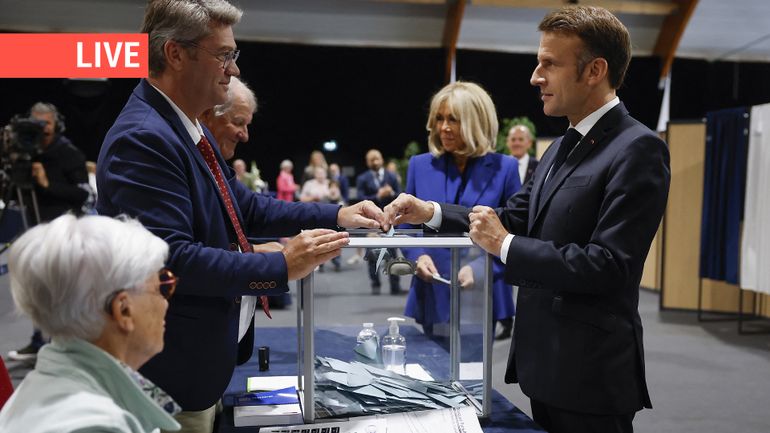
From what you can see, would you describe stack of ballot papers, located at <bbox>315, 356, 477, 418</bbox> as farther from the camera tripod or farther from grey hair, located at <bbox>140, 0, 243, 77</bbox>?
the camera tripod

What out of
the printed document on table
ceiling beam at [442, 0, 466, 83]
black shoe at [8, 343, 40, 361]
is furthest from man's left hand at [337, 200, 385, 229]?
ceiling beam at [442, 0, 466, 83]

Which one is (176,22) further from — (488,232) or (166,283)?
(488,232)

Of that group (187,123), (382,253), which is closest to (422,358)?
(382,253)

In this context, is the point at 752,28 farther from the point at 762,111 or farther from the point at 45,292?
the point at 45,292

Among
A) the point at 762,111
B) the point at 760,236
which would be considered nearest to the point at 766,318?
the point at 760,236

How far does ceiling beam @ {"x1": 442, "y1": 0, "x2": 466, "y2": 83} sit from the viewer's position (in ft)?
38.3

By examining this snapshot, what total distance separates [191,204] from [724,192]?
5115 millimetres

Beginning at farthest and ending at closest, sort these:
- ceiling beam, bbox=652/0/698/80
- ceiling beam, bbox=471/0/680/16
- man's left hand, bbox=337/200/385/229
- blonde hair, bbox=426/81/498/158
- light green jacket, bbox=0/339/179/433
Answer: ceiling beam, bbox=652/0/698/80, ceiling beam, bbox=471/0/680/16, blonde hair, bbox=426/81/498/158, man's left hand, bbox=337/200/385/229, light green jacket, bbox=0/339/179/433

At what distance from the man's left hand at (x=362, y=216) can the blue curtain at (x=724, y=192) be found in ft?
14.4

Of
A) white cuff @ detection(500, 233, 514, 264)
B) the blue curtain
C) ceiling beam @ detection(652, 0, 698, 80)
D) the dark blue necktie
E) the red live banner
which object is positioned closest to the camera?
white cuff @ detection(500, 233, 514, 264)

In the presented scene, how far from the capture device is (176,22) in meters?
1.42

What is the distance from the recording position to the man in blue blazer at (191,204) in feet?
4.22

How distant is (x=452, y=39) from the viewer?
1227 cm

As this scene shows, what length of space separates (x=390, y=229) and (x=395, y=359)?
0.33 metres
